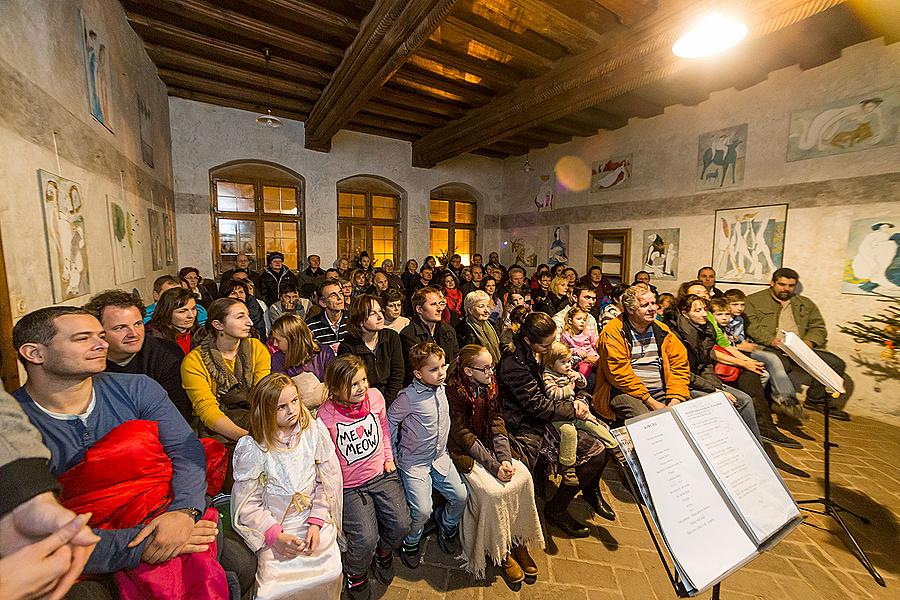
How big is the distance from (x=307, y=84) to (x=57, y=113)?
16.6ft

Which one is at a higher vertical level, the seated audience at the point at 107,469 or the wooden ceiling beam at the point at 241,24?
the wooden ceiling beam at the point at 241,24

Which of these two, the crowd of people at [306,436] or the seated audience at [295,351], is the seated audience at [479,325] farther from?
the seated audience at [295,351]

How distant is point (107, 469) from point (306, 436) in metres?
0.90

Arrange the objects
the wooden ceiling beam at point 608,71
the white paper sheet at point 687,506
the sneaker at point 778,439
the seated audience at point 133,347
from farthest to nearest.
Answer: the sneaker at point 778,439 → the wooden ceiling beam at point 608,71 → the seated audience at point 133,347 → the white paper sheet at point 687,506

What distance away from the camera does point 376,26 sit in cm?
438

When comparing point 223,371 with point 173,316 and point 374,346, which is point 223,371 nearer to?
point 173,316

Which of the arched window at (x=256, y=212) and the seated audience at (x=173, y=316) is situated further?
the arched window at (x=256, y=212)

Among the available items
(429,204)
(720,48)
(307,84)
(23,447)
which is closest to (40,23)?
(23,447)

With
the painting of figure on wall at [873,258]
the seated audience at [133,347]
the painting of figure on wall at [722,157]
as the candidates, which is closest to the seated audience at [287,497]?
the seated audience at [133,347]

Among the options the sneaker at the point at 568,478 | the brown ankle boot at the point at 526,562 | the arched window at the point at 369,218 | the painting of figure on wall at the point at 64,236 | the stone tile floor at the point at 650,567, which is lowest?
the stone tile floor at the point at 650,567

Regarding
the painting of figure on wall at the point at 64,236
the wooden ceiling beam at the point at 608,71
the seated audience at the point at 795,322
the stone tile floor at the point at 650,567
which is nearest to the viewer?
the stone tile floor at the point at 650,567

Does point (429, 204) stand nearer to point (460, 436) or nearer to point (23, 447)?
point (460, 436)

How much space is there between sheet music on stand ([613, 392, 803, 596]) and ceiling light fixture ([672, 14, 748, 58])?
389 cm

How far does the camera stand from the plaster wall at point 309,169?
7984 mm
